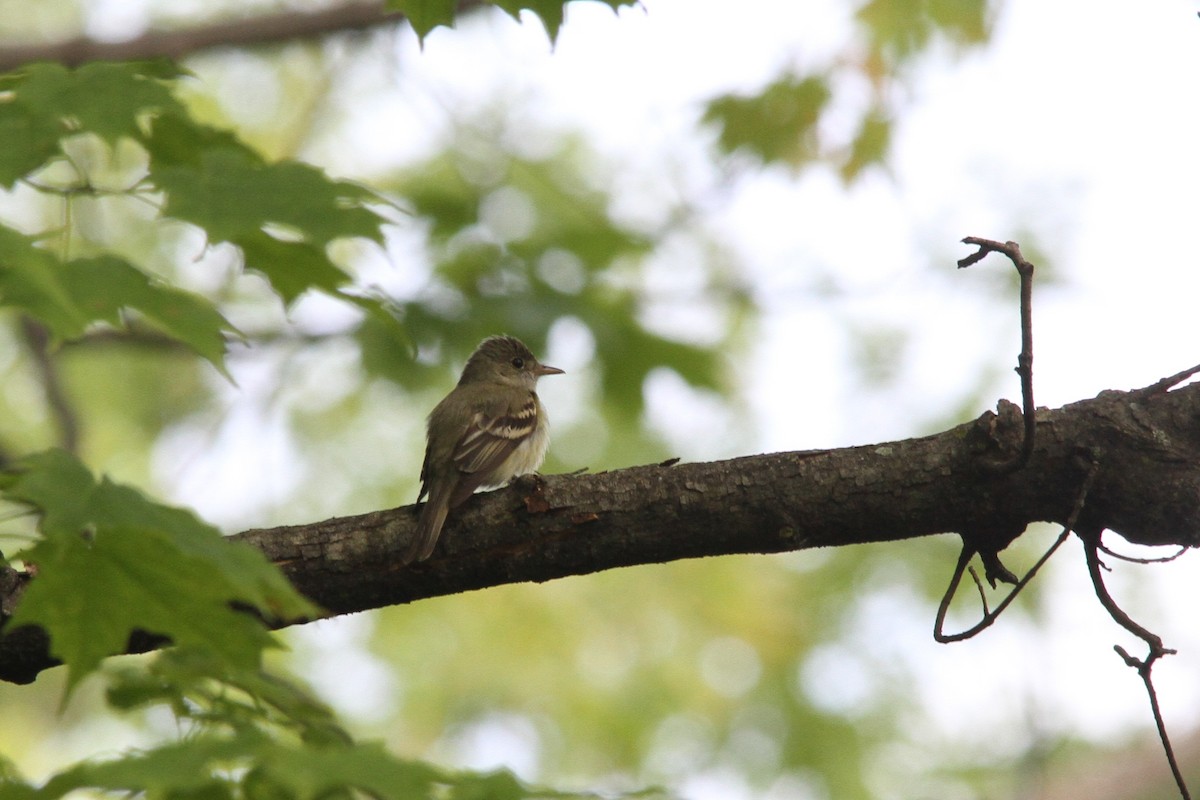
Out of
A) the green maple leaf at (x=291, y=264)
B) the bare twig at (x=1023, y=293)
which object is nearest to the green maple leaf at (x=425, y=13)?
the green maple leaf at (x=291, y=264)

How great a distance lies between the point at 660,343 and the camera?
28.2ft

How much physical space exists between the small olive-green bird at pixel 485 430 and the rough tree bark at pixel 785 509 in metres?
0.28

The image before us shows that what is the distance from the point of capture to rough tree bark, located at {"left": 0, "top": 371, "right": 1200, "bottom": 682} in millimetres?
3953

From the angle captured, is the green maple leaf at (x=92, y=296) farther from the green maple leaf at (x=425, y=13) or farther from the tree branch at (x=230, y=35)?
the tree branch at (x=230, y=35)

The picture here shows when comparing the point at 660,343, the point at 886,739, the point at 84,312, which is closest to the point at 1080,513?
the point at 84,312

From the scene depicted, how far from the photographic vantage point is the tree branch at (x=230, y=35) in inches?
345

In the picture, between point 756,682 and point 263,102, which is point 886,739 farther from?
point 263,102

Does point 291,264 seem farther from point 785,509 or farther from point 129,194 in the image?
point 785,509

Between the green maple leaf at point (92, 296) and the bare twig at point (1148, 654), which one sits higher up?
the green maple leaf at point (92, 296)

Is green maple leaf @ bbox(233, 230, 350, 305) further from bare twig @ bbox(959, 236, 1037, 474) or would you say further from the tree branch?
the tree branch

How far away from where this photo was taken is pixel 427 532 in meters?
4.51

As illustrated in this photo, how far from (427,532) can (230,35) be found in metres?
6.54

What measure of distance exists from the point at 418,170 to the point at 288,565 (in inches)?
360

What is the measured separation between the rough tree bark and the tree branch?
574 centimetres
